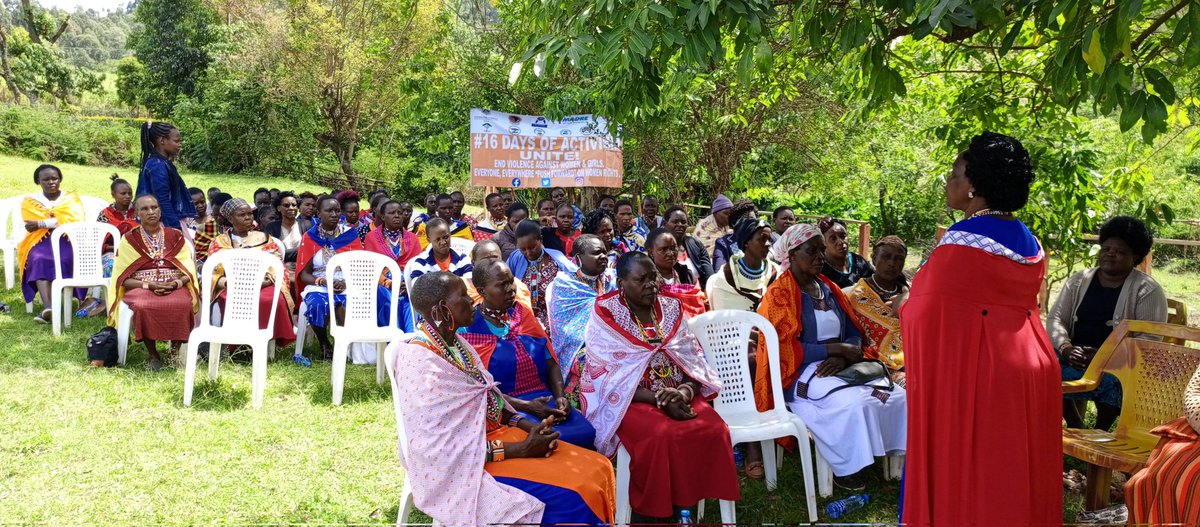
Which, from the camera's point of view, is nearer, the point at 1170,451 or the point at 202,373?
the point at 1170,451

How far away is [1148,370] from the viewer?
4.12 meters

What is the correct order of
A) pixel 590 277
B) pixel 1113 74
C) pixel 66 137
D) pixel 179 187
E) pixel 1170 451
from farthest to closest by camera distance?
pixel 66 137, pixel 179 187, pixel 590 277, pixel 1170 451, pixel 1113 74

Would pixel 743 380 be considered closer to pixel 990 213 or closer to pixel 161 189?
pixel 990 213

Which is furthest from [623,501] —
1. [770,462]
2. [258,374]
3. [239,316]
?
[239,316]

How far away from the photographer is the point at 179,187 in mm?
7113

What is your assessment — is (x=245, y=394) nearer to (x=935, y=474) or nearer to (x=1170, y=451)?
(x=935, y=474)

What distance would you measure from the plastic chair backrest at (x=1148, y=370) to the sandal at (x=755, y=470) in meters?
1.81

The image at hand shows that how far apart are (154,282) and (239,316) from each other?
1.04 meters

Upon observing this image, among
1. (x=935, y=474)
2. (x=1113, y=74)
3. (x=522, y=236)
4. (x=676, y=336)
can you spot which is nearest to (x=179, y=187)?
(x=522, y=236)

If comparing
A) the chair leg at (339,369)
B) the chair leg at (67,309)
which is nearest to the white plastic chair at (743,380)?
the chair leg at (339,369)

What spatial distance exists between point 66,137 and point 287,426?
25240 mm

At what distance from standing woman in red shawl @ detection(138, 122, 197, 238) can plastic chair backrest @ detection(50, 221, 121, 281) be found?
1230mm

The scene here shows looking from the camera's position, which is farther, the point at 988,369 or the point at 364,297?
the point at 364,297

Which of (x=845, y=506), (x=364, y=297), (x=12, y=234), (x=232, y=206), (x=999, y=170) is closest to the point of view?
(x=999, y=170)
